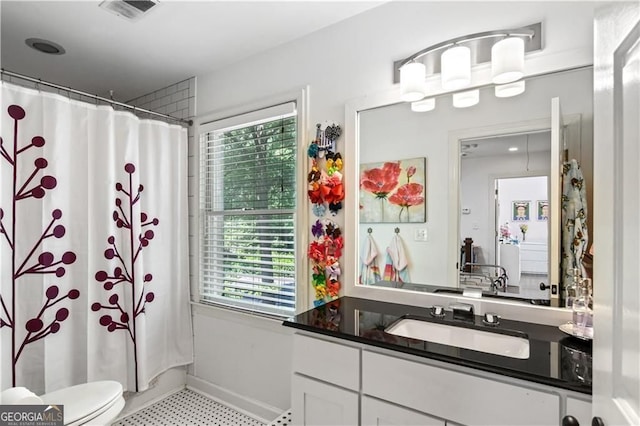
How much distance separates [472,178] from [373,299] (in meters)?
0.79

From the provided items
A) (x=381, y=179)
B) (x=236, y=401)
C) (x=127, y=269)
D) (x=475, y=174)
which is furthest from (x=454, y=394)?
(x=127, y=269)

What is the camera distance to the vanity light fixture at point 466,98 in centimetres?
153

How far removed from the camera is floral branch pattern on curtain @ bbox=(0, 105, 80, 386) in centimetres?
175

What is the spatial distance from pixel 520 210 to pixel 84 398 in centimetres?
221

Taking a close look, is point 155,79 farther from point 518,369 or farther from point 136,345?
point 518,369

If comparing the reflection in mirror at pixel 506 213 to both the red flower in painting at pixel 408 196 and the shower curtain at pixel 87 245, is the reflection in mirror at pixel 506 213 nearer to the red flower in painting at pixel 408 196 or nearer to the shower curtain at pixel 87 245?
the red flower in painting at pixel 408 196

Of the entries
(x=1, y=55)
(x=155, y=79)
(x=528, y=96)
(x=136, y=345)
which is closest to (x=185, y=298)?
(x=136, y=345)

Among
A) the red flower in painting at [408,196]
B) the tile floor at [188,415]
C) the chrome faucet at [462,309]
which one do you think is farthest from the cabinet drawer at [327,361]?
the tile floor at [188,415]

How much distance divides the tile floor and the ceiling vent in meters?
2.50

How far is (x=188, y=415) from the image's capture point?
2301mm

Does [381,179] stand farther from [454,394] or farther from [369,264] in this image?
[454,394]

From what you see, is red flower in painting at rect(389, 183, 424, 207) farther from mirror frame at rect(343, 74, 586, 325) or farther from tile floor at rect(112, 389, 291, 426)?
tile floor at rect(112, 389, 291, 426)

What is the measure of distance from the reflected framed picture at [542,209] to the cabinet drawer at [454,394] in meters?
0.74

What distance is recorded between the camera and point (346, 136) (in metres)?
1.89
